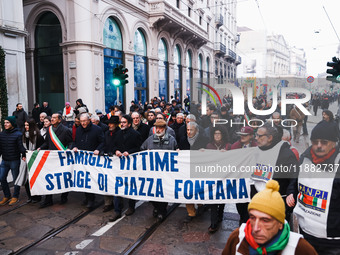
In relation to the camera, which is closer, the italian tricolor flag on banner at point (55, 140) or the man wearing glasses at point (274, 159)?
the man wearing glasses at point (274, 159)

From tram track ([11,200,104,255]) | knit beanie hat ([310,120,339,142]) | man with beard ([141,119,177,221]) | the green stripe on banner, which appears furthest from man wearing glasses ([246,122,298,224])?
the green stripe on banner

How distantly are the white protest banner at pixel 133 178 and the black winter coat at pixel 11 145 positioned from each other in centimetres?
24

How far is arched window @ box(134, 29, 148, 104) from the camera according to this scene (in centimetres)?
1952

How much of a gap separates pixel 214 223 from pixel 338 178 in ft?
7.75

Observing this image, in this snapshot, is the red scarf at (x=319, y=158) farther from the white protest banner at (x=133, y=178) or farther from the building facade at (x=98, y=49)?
the building facade at (x=98, y=49)

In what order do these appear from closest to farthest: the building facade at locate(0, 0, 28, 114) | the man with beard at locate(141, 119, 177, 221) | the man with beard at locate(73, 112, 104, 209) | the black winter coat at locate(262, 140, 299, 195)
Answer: the black winter coat at locate(262, 140, 299, 195), the man with beard at locate(141, 119, 177, 221), the man with beard at locate(73, 112, 104, 209), the building facade at locate(0, 0, 28, 114)

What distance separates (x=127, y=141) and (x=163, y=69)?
18856mm

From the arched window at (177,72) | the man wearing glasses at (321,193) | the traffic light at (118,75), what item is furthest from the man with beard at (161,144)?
the arched window at (177,72)

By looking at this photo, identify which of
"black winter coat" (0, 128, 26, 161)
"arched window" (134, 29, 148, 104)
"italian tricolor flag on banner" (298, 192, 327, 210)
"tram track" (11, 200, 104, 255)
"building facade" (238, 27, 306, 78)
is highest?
"building facade" (238, 27, 306, 78)

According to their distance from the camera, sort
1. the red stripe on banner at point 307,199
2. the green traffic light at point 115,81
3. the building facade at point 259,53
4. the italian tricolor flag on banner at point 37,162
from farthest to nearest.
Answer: the building facade at point 259,53 < the green traffic light at point 115,81 < the italian tricolor flag on banner at point 37,162 < the red stripe on banner at point 307,199

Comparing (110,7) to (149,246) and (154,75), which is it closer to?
(154,75)

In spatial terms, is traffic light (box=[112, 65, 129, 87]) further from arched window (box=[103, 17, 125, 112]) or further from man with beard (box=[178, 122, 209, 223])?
man with beard (box=[178, 122, 209, 223])

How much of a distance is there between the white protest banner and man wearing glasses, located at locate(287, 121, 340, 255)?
1820mm

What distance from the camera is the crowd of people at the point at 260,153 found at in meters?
1.86
